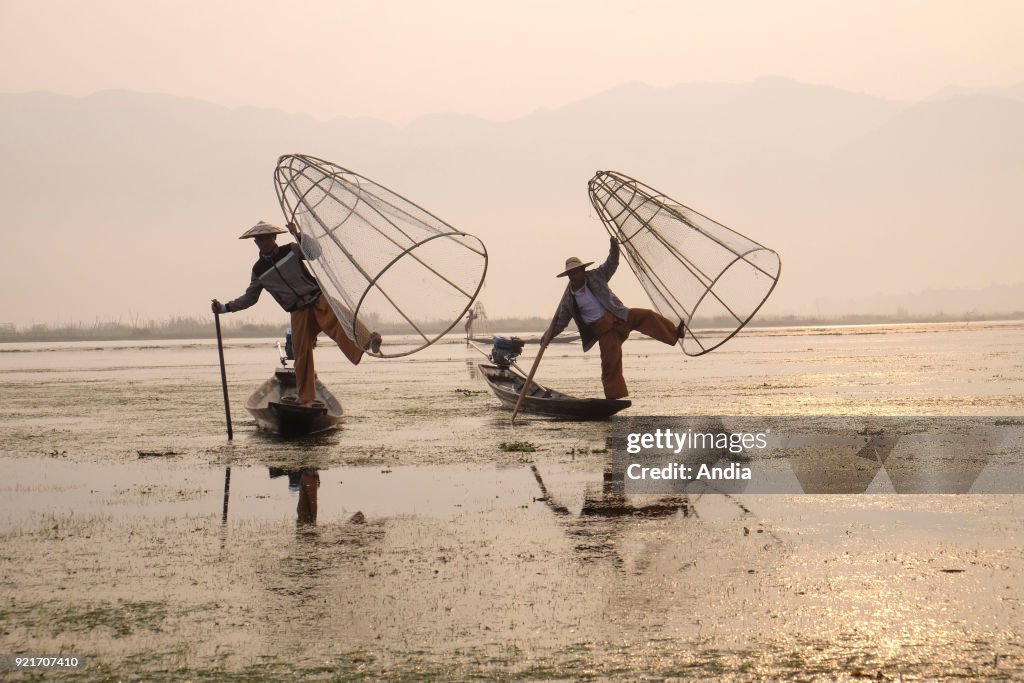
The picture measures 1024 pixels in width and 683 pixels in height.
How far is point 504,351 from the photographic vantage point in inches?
814

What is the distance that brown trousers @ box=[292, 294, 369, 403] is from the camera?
14578mm

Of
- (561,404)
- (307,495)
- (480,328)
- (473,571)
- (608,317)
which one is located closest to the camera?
(473,571)

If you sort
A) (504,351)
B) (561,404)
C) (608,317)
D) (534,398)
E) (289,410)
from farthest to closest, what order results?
(504,351), (534,398), (561,404), (608,317), (289,410)

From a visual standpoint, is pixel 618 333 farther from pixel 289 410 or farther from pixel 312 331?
pixel 289 410

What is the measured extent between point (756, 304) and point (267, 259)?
6989mm

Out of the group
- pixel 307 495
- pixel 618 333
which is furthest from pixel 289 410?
pixel 618 333

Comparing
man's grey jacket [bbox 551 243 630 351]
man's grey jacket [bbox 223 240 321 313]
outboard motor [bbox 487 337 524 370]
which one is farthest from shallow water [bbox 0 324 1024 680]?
outboard motor [bbox 487 337 524 370]

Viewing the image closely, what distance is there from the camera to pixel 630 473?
37.3ft

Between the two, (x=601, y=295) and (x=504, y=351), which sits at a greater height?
(x=601, y=295)

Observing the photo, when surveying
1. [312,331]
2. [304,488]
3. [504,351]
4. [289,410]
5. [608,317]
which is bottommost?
[304,488]

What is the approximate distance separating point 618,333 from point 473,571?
9321mm

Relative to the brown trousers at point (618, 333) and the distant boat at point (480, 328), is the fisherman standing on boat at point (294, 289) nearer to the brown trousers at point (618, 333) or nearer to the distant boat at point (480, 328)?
the brown trousers at point (618, 333)

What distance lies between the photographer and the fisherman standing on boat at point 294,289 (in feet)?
47.8

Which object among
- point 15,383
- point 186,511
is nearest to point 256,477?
point 186,511
